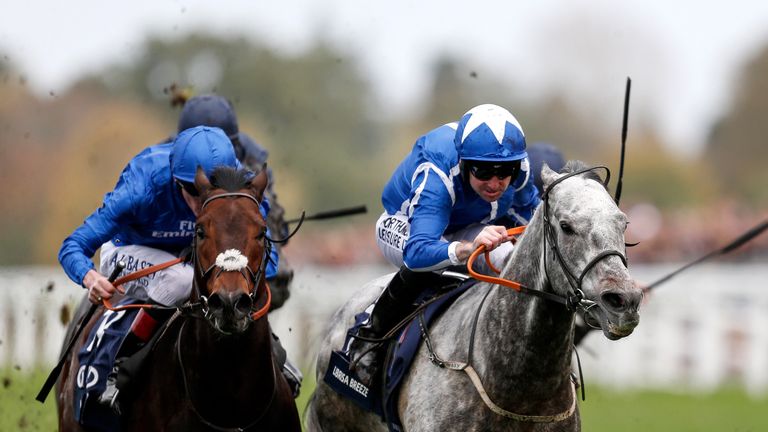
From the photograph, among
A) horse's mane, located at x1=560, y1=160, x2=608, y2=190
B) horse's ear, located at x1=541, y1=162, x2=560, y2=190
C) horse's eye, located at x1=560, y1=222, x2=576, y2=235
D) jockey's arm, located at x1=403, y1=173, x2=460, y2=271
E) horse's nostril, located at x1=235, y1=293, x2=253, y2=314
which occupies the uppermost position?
horse's mane, located at x1=560, y1=160, x2=608, y2=190

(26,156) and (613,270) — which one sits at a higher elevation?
(613,270)

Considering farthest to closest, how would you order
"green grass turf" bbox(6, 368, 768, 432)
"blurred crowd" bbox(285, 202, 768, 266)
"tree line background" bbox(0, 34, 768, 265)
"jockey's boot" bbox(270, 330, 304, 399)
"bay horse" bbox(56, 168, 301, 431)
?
"tree line background" bbox(0, 34, 768, 265) → "blurred crowd" bbox(285, 202, 768, 266) → "green grass turf" bbox(6, 368, 768, 432) → "jockey's boot" bbox(270, 330, 304, 399) → "bay horse" bbox(56, 168, 301, 431)

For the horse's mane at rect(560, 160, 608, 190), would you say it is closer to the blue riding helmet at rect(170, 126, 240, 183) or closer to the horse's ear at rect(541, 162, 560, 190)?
the horse's ear at rect(541, 162, 560, 190)

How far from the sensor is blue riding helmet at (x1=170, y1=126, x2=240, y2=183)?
657 cm

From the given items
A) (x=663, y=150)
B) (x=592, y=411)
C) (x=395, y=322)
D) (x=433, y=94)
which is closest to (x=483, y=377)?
(x=395, y=322)

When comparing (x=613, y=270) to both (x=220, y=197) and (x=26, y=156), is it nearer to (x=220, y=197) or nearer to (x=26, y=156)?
(x=220, y=197)

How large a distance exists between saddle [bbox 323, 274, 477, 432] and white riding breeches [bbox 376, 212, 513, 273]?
19cm

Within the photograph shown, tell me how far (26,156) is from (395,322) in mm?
39667

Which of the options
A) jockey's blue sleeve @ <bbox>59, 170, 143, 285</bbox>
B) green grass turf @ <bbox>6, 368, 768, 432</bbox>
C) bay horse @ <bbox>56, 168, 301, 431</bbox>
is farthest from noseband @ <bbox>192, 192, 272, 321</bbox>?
green grass turf @ <bbox>6, 368, 768, 432</bbox>

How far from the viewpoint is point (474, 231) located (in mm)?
7047

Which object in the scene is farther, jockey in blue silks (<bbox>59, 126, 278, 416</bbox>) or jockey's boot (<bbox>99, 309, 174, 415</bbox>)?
jockey's boot (<bbox>99, 309, 174, 415</bbox>)

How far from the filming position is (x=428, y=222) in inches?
251

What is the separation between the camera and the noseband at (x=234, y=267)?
19.4ft

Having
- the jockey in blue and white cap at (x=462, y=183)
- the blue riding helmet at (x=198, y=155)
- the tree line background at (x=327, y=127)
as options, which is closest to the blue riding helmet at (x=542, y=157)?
the jockey in blue and white cap at (x=462, y=183)
